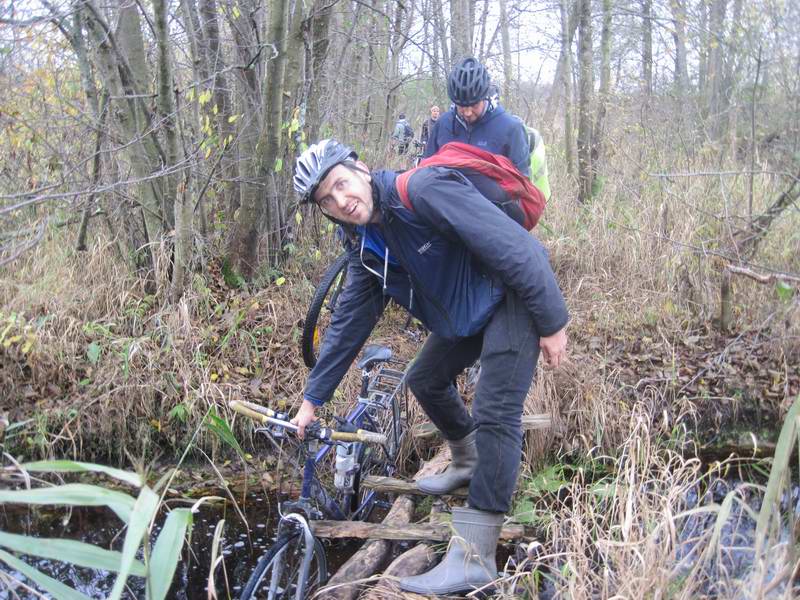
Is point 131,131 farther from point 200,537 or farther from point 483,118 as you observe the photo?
point 200,537

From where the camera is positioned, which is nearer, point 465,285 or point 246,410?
point 246,410

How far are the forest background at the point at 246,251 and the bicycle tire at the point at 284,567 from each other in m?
1.59

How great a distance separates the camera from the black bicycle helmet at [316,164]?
9.48ft

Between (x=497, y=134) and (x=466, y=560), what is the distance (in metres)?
3.44

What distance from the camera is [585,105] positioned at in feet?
30.7

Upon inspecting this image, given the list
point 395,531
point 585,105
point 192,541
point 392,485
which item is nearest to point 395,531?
point 395,531

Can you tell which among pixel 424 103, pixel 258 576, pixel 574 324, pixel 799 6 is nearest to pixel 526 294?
pixel 258 576

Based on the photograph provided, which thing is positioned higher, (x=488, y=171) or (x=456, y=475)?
(x=488, y=171)

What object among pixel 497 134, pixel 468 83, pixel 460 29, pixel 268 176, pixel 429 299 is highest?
pixel 460 29

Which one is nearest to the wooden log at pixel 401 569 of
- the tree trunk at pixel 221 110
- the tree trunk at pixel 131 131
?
the tree trunk at pixel 131 131

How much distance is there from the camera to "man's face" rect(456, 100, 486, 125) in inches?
221

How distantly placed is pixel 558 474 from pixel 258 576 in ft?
8.73

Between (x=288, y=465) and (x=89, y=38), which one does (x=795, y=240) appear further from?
(x=89, y=38)

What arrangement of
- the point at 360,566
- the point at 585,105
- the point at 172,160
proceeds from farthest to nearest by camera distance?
the point at 585,105, the point at 172,160, the point at 360,566
